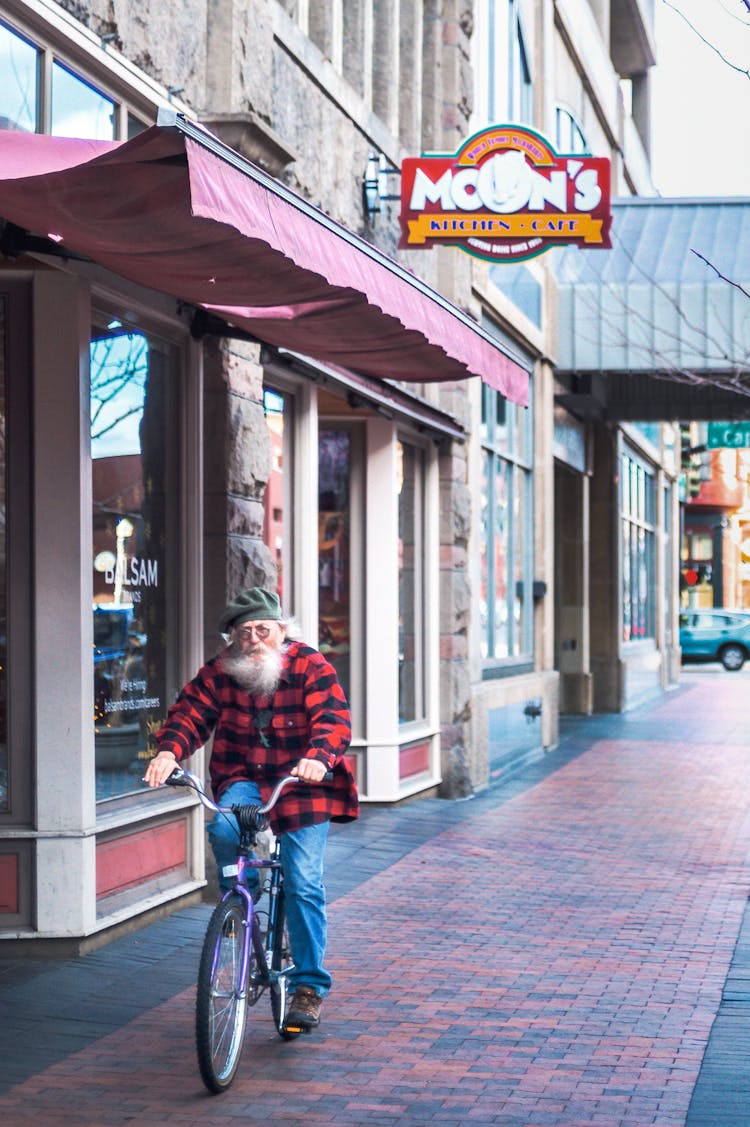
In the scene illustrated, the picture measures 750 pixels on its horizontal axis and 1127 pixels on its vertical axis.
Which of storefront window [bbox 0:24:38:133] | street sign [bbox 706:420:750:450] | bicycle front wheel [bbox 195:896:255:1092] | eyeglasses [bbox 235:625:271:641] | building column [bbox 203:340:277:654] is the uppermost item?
street sign [bbox 706:420:750:450]

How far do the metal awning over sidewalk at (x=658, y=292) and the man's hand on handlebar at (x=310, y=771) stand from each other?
43.8 ft

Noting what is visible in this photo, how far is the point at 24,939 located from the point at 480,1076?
2.43 metres

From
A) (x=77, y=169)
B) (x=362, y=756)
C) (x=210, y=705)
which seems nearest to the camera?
(x=77, y=169)

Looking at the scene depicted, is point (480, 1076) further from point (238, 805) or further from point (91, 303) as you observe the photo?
point (91, 303)

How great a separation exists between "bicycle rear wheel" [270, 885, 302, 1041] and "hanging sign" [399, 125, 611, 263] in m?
6.79

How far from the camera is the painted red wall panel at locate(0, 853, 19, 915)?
7375 millimetres

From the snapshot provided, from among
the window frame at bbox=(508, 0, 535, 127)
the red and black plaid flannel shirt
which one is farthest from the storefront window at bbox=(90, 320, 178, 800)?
the window frame at bbox=(508, 0, 535, 127)

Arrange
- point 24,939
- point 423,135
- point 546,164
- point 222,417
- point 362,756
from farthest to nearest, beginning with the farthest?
1. point 423,135
2. point 362,756
3. point 546,164
4. point 222,417
5. point 24,939

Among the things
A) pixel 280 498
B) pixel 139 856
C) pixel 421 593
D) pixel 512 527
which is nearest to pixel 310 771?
pixel 139 856

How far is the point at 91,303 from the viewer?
7758mm

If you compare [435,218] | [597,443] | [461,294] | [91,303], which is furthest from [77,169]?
[597,443]

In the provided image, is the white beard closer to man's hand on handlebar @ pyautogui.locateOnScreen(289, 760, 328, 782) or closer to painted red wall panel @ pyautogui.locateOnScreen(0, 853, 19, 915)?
man's hand on handlebar @ pyautogui.locateOnScreen(289, 760, 328, 782)

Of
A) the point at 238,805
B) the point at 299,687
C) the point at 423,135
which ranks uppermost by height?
the point at 423,135

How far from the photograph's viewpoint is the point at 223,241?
19.6 feet
